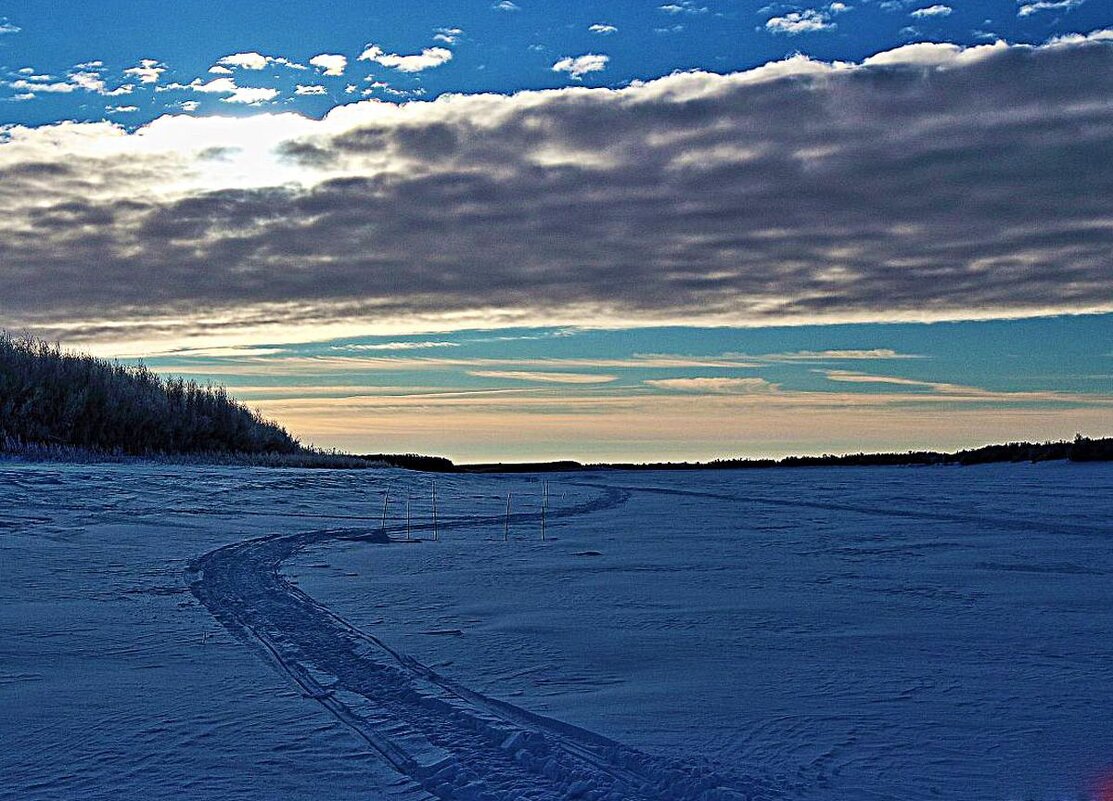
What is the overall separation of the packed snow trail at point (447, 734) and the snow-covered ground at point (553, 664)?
0.01 m

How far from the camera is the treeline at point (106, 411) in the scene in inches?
724

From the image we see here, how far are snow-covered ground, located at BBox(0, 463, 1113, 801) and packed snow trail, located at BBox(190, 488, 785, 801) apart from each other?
0.01 metres

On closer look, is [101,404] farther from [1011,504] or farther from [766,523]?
[1011,504]

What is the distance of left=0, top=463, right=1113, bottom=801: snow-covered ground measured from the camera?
2.49 metres

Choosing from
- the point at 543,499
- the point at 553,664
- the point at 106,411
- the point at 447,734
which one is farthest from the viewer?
the point at 106,411

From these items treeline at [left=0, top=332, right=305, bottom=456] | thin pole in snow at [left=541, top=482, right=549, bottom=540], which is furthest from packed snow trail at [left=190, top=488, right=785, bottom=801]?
treeline at [left=0, top=332, right=305, bottom=456]

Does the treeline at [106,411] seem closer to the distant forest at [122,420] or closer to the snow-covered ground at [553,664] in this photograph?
the distant forest at [122,420]

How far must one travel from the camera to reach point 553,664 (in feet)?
11.9

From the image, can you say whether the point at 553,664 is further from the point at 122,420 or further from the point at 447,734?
the point at 122,420

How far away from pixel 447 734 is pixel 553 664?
84 cm

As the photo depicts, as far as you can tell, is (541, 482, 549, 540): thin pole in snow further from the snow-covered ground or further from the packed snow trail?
the packed snow trail

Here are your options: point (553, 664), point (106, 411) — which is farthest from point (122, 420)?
point (553, 664)

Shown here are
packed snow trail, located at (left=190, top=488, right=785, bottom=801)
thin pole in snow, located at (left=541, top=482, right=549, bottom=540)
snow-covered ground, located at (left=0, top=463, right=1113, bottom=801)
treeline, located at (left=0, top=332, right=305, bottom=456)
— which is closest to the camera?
packed snow trail, located at (left=190, top=488, right=785, bottom=801)

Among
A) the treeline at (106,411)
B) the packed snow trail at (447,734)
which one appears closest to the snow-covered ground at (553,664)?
the packed snow trail at (447,734)
